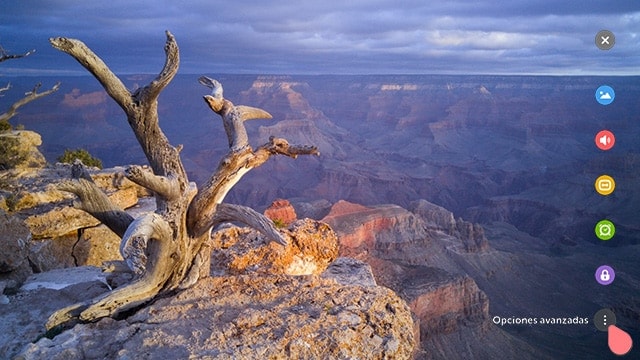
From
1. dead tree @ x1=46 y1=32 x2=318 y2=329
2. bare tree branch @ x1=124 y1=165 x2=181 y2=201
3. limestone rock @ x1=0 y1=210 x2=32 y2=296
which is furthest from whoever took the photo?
limestone rock @ x1=0 y1=210 x2=32 y2=296

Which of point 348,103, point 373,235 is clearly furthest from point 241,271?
point 348,103

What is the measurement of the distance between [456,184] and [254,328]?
315 ft

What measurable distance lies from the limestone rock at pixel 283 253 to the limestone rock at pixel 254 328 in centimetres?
133

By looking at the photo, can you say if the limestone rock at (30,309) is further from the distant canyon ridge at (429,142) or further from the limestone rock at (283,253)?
the distant canyon ridge at (429,142)

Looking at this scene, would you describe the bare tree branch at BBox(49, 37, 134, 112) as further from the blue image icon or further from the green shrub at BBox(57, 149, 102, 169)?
the green shrub at BBox(57, 149, 102, 169)

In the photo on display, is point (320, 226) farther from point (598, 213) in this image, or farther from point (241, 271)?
point (598, 213)

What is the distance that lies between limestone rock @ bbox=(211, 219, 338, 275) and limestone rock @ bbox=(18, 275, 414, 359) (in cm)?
133

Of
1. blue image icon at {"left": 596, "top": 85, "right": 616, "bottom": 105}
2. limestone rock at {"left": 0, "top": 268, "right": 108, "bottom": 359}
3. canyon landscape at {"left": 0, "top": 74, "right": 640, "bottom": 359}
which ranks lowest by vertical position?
Result: canyon landscape at {"left": 0, "top": 74, "right": 640, "bottom": 359}

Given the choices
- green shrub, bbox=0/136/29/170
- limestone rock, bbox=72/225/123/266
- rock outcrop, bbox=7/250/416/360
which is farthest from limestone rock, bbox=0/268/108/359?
green shrub, bbox=0/136/29/170

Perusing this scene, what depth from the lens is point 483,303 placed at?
107ft

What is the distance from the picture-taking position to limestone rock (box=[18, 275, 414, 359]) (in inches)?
174

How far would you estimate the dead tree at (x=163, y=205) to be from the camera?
552 centimetres

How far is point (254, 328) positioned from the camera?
4.78 m

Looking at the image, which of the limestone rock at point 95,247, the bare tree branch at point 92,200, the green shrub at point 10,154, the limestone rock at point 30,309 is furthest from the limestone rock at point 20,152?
the bare tree branch at point 92,200
